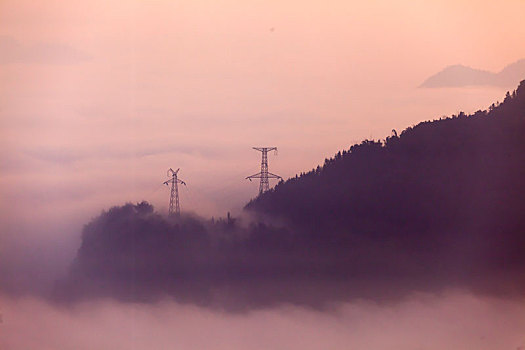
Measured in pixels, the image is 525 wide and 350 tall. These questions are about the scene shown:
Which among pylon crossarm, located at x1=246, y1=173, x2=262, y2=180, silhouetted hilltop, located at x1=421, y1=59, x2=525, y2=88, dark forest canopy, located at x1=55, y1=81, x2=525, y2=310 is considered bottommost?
dark forest canopy, located at x1=55, y1=81, x2=525, y2=310

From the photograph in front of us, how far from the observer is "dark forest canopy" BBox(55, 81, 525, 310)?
342 cm

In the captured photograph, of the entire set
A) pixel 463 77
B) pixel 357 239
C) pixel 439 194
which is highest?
pixel 463 77

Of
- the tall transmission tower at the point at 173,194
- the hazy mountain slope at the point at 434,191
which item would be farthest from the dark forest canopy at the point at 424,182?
the tall transmission tower at the point at 173,194

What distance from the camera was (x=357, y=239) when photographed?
11.3ft

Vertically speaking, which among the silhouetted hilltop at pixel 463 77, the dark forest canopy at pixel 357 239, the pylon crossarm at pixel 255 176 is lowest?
the dark forest canopy at pixel 357 239

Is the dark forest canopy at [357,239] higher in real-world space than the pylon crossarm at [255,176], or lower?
lower

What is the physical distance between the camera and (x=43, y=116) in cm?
340

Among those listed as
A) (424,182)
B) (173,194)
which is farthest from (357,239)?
(173,194)

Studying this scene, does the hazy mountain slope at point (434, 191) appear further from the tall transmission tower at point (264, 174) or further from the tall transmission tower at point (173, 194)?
the tall transmission tower at point (173, 194)

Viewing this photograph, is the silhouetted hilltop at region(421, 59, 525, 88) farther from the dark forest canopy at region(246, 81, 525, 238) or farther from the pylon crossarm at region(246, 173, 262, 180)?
the pylon crossarm at region(246, 173, 262, 180)

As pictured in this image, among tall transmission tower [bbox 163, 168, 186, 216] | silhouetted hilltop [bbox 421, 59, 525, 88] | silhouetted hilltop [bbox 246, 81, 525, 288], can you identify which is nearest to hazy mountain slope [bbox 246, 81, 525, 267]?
silhouetted hilltop [bbox 246, 81, 525, 288]

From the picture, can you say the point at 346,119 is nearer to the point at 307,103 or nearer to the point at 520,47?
the point at 307,103

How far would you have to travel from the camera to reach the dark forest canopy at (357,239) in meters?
3.42

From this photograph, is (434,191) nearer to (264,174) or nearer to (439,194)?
(439,194)
